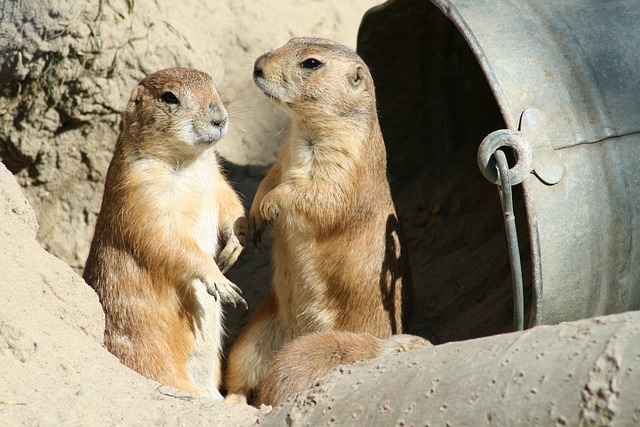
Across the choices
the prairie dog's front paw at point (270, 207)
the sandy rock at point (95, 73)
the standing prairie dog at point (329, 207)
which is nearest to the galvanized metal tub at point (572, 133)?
the standing prairie dog at point (329, 207)

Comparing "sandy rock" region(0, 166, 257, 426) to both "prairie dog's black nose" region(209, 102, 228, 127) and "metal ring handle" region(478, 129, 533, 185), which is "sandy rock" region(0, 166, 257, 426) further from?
"metal ring handle" region(478, 129, 533, 185)

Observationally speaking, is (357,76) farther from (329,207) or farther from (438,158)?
(438,158)

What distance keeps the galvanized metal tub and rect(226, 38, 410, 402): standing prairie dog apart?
107 cm

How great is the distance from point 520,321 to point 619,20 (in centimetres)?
185

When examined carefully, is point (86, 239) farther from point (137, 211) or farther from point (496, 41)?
point (496, 41)

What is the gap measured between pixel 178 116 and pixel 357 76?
1.22m

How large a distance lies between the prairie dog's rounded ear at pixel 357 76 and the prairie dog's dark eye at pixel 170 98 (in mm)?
1151

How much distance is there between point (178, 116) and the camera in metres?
5.64

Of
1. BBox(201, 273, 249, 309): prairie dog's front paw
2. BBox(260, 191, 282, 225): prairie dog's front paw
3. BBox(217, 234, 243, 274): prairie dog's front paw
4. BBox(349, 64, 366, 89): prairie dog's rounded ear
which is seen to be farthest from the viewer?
BBox(217, 234, 243, 274): prairie dog's front paw

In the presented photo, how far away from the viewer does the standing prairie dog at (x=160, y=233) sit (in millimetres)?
5637

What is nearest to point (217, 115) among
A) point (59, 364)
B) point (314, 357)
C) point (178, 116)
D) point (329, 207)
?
point (178, 116)

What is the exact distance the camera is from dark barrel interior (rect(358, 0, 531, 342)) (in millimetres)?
6785

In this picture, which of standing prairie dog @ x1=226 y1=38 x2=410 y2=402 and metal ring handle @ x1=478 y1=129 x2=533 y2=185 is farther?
standing prairie dog @ x1=226 y1=38 x2=410 y2=402

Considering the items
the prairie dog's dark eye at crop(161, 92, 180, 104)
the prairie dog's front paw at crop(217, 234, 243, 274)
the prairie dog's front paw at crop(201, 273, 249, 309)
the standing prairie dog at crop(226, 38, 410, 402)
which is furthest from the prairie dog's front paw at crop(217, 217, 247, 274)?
the prairie dog's dark eye at crop(161, 92, 180, 104)
